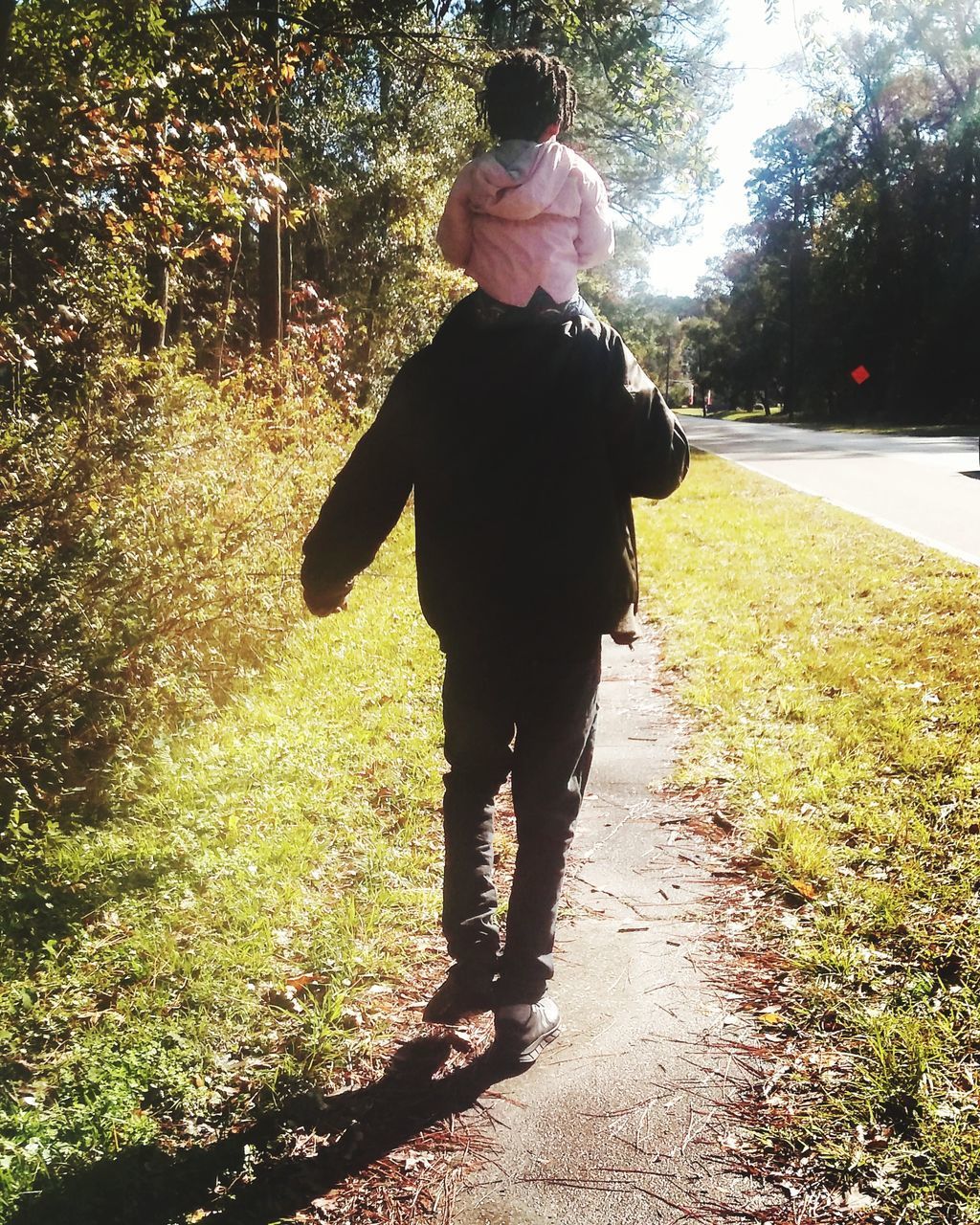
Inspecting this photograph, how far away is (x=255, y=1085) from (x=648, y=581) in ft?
22.8

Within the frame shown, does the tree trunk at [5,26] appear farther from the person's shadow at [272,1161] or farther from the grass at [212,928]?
the person's shadow at [272,1161]

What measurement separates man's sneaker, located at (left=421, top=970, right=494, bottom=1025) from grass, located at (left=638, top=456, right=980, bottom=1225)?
777 mm

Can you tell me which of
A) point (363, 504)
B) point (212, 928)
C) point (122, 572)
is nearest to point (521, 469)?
point (363, 504)

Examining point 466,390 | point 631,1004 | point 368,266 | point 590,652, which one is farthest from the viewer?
point 368,266

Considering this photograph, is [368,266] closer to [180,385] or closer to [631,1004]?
[180,385]

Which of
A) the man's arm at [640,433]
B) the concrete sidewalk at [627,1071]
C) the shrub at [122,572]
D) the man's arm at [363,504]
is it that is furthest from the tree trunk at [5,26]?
the concrete sidewalk at [627,1071]

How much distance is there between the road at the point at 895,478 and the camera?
10.3 meters

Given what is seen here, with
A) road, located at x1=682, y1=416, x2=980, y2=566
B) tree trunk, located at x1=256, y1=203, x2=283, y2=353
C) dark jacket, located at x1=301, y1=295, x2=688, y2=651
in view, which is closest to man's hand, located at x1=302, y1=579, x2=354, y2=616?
dark jacket, located at x1=301, y1=295, x2=688, y2=651

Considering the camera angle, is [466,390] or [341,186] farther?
[341,186]

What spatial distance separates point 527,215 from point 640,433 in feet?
1.85

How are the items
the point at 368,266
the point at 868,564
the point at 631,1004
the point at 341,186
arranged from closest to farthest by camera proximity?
the point at 631,1004 → the point at 868,564 → the point at 341,186 → the point at 368,266

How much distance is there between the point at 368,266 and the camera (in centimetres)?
1630

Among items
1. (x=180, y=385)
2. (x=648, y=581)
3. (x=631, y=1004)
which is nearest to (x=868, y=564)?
(x=648, y=581)

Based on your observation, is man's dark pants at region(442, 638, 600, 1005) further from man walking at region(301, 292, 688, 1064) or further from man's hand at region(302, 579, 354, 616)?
man's hand at region(302, 579, 354, 616)
